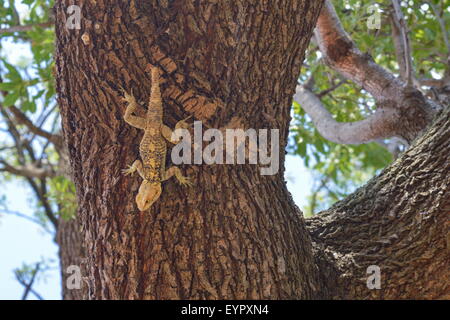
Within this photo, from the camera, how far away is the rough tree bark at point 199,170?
2.71 meters

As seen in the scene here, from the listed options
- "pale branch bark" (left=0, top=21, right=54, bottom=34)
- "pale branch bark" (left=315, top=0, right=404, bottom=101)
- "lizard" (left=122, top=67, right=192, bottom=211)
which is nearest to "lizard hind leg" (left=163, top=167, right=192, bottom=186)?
"lizard" (left=122, top=67, right=192, bottom=211)

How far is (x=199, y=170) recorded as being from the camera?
284cm

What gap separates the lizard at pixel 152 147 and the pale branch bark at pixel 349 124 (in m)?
2.31

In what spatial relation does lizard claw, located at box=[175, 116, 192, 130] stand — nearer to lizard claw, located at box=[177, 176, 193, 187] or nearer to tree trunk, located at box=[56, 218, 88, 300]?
lizard claw, located at box=[177, 176, 193, 187]

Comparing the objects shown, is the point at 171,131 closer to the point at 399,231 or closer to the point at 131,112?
the point at 131,112

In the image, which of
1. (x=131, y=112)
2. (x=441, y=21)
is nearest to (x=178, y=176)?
(x=131, y=112)

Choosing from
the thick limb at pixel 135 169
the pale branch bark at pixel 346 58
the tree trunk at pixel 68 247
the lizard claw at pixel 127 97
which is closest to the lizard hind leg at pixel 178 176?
the thick limb at pixel 135 169

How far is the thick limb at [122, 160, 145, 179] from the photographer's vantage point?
280 centimetres

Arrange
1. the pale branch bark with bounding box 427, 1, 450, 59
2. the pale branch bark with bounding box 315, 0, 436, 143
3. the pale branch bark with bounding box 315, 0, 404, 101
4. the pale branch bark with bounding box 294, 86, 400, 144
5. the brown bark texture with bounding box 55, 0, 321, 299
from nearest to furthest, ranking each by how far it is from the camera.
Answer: the brown bark texture with bounding box 55, 0, 321, 299, the pale branch bark with bounding box 315, 0, 436, 143, the pale branch bark with bounding box 294, 86, 400, 144, the pale branch bark with bounding box 315, 0, 404, 101, the pale branch bark with bounding box 427, 1, 450, 59

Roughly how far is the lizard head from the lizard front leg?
1.03 feet

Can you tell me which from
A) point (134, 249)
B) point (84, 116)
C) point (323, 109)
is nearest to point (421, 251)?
point (134, 249)

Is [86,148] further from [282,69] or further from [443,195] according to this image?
[443,195]

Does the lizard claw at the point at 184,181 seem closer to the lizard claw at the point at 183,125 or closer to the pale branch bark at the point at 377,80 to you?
the lizard claw at the point at 183,125
